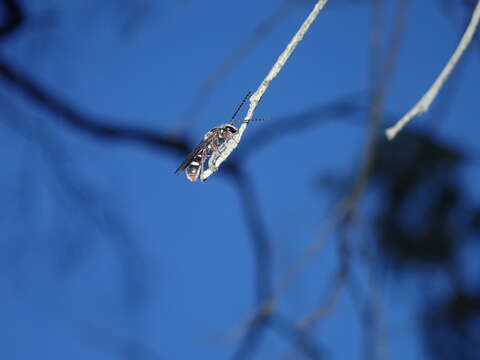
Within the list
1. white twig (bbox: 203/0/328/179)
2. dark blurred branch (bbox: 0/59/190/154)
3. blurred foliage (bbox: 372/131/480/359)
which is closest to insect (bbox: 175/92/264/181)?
white twig (bbox: 203/0/328/179)

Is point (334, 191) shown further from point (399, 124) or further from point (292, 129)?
point (399, 124)

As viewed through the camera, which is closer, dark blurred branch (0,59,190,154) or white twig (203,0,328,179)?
white twig (203,0,328,179)

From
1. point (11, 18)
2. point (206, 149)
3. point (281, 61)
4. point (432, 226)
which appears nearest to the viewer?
point (281, 61)

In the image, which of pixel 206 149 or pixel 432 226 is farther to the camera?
pixel 432 226

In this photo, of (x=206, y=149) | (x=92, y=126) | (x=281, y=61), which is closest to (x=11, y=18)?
(x=92, y=126)

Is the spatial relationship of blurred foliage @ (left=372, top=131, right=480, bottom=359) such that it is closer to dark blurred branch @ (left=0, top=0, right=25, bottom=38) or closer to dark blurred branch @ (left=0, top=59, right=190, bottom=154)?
dark blurred branch @ (left=0, top=59, right=190, bottom=154)

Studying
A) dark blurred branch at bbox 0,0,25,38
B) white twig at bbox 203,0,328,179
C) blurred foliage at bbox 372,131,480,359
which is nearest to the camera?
white twig at bbox 203,0,328,179

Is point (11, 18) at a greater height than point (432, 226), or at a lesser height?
greater

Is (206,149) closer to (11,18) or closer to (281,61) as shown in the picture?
(281,61)

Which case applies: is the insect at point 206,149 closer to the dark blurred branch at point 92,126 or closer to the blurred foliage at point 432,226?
the dark blurred branch at point 92,126
